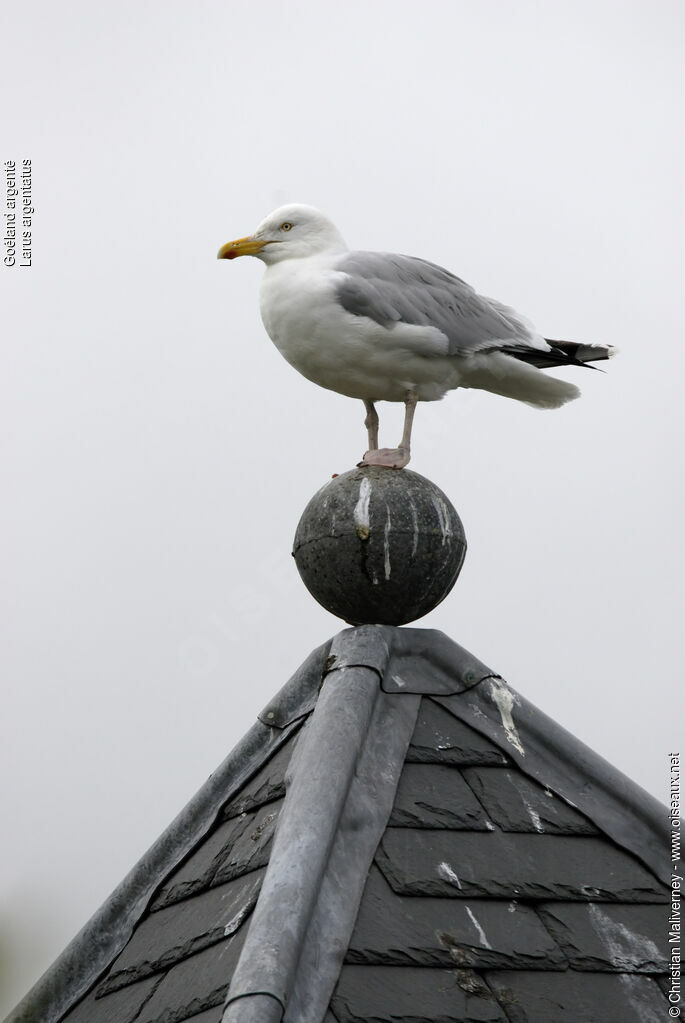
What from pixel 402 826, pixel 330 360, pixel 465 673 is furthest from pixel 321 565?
pixel 330 360

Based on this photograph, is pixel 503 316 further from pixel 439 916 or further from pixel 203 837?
pixel 439 916

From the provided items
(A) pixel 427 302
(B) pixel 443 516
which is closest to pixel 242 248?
(A) pixel 427 302

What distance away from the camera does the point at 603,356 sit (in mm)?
6875

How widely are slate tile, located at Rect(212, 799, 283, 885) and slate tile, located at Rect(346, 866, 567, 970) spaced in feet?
1.11

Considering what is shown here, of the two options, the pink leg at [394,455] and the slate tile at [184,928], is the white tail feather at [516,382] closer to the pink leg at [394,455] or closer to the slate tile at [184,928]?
the pink leg at [394,455]

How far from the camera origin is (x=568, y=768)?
3.64m

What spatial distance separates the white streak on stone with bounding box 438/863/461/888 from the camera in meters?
3.14

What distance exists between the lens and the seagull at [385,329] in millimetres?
6000

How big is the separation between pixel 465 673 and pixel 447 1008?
1.07 meters

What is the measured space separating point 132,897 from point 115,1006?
0.43m

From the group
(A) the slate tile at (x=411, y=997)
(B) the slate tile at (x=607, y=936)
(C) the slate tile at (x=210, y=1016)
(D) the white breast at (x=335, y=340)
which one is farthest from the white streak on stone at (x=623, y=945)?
(D) the white breast at (x=335, y=340)

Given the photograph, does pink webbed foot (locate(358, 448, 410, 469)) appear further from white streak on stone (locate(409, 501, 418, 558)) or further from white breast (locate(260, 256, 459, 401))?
white streak on stone (locate(409, 501, 418, 558))

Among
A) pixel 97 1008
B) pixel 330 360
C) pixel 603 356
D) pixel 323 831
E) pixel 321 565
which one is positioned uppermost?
pixel 603 356

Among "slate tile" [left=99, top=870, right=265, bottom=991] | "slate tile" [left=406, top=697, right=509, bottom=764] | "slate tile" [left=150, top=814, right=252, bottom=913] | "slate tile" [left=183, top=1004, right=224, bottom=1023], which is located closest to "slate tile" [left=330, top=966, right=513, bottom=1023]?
"slate tile" [left=183, top=1004, right=224, bottom=1023]
